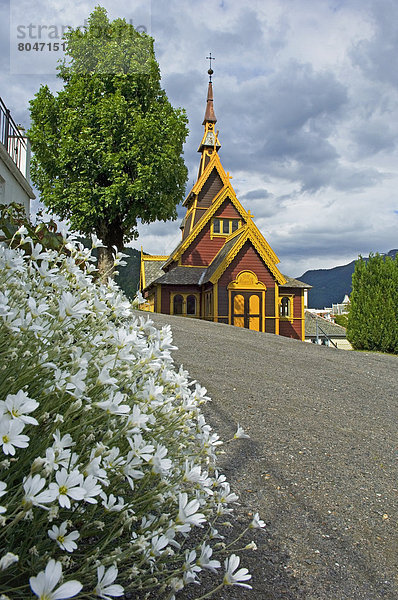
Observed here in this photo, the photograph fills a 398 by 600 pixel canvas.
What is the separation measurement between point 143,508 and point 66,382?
26.4 inches

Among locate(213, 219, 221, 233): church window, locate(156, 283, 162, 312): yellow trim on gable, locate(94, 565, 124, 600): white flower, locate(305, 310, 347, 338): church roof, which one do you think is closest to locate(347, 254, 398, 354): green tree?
locate(213, 219, 221, 233): church window

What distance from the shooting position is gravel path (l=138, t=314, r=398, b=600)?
2.50 meters

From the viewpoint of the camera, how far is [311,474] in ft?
12.0

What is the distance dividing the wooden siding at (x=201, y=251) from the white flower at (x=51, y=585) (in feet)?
73.0

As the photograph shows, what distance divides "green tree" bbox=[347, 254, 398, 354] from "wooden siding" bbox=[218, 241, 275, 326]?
19.5ft

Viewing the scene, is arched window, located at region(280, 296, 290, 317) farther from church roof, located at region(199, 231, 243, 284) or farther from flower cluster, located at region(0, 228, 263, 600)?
flower cluster, located at region(0, 228, 263, 600)

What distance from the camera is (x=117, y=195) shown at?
17953mm

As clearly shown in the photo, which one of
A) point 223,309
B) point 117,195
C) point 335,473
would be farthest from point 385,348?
point 335,473

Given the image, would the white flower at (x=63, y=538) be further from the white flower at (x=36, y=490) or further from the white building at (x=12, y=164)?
the white building at (x=12, y=164)

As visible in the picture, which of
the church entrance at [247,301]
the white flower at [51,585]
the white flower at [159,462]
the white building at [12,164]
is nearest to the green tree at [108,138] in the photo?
the white building at [12,164]

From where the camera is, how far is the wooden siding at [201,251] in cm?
2327

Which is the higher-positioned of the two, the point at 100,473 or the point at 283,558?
the point at 100,473

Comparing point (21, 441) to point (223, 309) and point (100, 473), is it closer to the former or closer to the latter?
point (100, 473)

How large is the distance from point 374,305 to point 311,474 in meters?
21.5
